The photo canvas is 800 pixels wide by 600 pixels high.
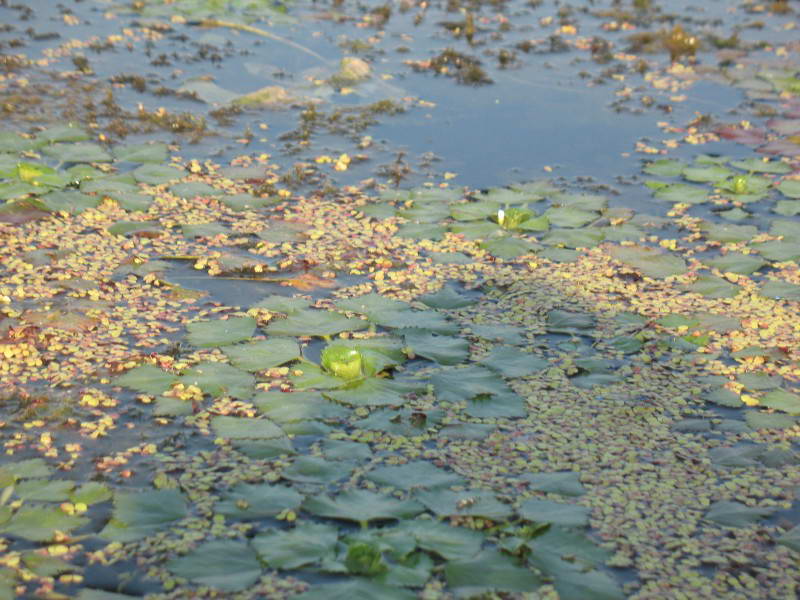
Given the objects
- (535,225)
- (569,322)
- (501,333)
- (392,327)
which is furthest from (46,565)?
(535,225)

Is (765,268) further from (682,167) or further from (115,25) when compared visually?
(115,25)

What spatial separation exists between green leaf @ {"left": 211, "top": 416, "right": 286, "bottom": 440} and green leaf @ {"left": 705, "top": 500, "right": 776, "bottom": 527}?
113cm

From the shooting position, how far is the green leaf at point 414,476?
8.11 ft

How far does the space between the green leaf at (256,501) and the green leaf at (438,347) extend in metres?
0.78

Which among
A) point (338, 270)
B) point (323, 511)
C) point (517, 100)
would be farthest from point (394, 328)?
point (517, 100)

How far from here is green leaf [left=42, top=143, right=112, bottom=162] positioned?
4438 millimetres

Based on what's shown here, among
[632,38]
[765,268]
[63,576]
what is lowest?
[63,576]

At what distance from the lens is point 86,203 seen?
13.3ft

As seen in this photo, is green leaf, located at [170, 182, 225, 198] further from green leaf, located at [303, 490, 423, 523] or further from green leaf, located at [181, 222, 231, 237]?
green leaf, located at [303, 490, 423, 523]

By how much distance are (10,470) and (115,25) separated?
15.9 ft

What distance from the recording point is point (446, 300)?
136 inches

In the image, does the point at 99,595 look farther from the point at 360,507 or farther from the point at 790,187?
the point at 790,187

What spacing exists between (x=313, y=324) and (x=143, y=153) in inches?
70.7

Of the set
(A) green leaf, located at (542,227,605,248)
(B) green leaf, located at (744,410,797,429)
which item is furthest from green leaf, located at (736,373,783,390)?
(A) green leaf, located at (542,227,605,248)
